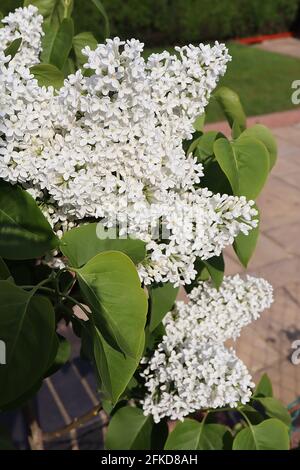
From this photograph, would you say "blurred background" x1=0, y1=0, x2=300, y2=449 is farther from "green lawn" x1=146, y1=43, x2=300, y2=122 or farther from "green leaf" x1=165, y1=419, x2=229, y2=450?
"green leaf" x1=165, y1=419, x2=229, y2=450

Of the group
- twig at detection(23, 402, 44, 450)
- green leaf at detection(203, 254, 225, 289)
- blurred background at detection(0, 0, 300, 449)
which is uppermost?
green leaf at detection(203, 254, 225, 289)

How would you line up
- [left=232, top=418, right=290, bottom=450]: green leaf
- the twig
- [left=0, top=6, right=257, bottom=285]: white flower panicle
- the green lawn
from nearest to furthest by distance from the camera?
[left=0, top=6, right=257, bottom=285]: white flower panicle, [left=232, top=418, right=290, bottom=450]: green leaf, the twig, the green lawn

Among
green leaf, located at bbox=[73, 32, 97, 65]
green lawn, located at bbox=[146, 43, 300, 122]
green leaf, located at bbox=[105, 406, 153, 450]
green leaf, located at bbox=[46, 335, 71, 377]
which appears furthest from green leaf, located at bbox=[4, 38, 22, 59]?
green lawn, located at bbox=[146, 43, 300, 122]

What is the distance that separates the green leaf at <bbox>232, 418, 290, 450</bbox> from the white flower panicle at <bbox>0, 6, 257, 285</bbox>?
0.61 meters

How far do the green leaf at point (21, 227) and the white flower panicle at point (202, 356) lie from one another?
57 centimetres

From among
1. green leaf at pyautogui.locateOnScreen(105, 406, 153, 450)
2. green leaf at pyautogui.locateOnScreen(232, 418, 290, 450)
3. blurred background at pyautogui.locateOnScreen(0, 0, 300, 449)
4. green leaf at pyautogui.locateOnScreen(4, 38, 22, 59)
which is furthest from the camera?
blurred background at pyautogui.locateOnScreen(0, 0, 300, 449)

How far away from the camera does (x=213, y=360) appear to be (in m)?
1.32

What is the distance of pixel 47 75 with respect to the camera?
39.8 inches

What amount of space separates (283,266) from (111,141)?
3552 millimetres

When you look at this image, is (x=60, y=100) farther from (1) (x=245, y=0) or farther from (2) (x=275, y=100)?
(1) (x=245, y=0)

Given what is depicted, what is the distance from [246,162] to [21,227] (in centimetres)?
43

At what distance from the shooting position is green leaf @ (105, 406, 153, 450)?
1.50 metres

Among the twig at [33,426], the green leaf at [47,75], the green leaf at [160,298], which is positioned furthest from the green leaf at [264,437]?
the green leaf at [47,75]
